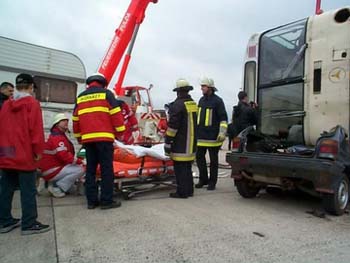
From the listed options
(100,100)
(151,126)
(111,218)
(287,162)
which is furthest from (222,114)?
(151,126)

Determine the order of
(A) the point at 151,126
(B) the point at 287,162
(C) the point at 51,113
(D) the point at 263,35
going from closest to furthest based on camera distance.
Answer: (B) the point at 287,162 < (D) the point at 263,35 < (C) the point at 51,113 < (A) the point at 151,126

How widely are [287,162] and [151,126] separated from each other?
25.5 ft

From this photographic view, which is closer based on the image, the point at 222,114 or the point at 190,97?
the point at 190,97

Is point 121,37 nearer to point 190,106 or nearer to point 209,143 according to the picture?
point 190,106

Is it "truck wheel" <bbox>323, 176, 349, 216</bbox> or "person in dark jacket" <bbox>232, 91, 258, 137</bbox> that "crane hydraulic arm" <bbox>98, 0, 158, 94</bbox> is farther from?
"truck wheel" <bbox>323, 176, 349, 216</bbox>

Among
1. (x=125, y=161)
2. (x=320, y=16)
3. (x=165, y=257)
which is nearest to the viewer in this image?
(x=165, y=257)

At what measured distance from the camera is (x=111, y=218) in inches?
157

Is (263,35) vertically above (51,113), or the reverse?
(263,35)

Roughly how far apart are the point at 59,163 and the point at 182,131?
1915mm

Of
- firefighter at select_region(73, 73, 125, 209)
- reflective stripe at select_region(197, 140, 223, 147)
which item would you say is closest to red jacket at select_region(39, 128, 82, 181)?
firefighter at select_region(73, 73, 125, 209)

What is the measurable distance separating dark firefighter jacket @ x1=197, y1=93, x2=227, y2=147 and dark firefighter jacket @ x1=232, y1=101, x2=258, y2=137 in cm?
47

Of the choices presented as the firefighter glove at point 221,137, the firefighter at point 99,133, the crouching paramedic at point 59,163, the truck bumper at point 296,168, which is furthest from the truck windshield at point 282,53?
the crouching paramedic at point 59,163

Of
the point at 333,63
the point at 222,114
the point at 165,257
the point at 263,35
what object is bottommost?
the point at 165,257

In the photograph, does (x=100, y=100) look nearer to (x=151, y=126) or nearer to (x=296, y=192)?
(x=296, y=192)
